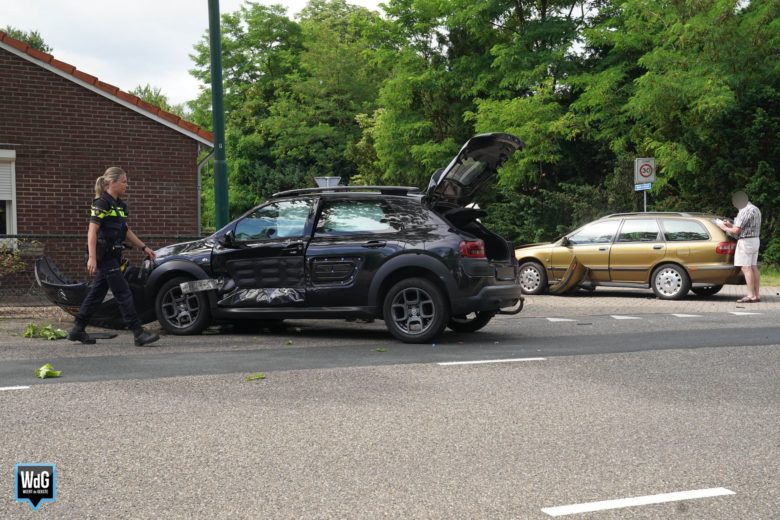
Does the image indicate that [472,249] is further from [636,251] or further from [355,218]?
[636,251]

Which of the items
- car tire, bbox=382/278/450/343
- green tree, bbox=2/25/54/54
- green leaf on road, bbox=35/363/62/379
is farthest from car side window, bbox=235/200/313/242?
green tree, bbox=2/25/54/54

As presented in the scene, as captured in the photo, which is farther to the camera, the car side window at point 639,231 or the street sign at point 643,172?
the street sign at point 643,172

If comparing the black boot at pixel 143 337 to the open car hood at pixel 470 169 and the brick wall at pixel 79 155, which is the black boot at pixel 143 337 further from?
the brick wall at pixel 79 155

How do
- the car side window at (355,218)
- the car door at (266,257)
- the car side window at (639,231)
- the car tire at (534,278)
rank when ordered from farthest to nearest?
the car tire at (534,278) < the car side window at (639,231) < the car door at (266,257) < the car side window at (355,218)

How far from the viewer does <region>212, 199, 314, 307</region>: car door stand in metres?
9.80

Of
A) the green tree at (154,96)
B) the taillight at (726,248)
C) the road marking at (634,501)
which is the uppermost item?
the green tree at (154,96)

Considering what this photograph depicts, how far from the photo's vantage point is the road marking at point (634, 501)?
3.89m

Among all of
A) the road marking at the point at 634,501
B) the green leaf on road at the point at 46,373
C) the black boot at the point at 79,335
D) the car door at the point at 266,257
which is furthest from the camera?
the car door at the point at 266,257

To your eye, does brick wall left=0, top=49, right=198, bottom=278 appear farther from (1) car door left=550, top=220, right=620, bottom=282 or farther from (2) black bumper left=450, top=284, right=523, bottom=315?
(2) black bumper left=450, top=284, right=523, bottom=315

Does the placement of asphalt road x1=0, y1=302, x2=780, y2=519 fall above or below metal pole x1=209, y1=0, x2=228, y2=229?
below

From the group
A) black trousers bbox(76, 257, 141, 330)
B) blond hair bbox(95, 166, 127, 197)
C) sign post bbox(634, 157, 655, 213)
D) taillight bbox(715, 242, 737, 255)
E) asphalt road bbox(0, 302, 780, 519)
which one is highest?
sign post bbox(634, 157, 655, 213)

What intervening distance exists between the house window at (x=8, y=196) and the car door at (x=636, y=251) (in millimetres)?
11032

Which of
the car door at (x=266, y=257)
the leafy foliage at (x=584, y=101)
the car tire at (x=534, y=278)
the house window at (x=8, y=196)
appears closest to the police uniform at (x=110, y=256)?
the car door at (x=266, y=257)

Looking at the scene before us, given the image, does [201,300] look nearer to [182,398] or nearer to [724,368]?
[182,398]
